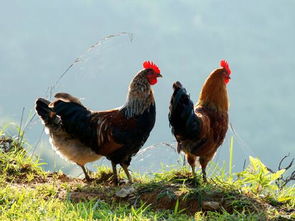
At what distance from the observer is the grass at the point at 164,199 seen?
4.88m

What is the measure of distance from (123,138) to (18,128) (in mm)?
2015

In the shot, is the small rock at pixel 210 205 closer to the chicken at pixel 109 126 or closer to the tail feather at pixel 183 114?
the tail feather at pixel 183 114

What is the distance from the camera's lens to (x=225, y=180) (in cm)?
610

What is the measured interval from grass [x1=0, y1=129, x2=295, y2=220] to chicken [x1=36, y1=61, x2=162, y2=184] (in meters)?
0.39

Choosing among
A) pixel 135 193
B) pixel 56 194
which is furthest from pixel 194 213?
pixel 56 194

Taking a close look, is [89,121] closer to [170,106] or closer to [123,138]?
[123,138]

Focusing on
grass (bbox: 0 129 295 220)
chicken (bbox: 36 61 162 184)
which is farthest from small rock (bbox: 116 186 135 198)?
chicken (bbox: 36 61 162 184)

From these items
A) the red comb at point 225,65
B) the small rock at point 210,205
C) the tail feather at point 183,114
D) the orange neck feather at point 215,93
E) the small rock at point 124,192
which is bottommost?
the small rock at point 124,192

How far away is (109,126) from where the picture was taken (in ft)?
20.8

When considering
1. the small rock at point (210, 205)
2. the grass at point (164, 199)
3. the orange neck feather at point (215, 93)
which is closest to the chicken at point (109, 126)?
the grass at point (164, 199)

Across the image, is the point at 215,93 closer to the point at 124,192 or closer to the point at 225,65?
the point at 225,65

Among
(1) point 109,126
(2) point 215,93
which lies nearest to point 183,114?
(2) point 215,93

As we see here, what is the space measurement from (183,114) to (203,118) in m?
0.41

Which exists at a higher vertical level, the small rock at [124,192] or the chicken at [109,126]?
the chicken at [109,126]
